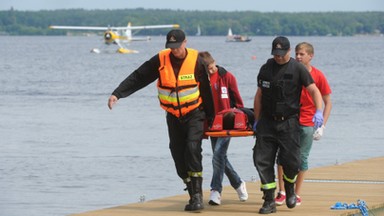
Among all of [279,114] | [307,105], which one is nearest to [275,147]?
[279,114]

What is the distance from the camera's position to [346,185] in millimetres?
13031

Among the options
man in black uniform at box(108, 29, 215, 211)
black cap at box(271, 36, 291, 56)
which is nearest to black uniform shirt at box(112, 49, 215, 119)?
man in black uniform at box(108, 29, 215, 211)

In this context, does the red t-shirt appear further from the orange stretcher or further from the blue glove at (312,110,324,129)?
the orange stretcher

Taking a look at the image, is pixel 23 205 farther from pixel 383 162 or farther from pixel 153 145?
pixel 153 145

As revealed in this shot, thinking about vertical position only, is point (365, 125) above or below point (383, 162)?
below

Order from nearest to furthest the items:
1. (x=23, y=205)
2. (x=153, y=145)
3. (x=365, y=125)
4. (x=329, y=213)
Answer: (x=329, y=213) < (x=23, y=205) < (x=153, y=145) < (x=365, y=125)

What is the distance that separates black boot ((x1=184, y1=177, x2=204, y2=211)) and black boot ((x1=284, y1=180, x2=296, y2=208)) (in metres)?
0.82

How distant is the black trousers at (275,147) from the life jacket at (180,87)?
68cm

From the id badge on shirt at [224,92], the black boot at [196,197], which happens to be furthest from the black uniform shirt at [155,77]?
the black boot at [196,197]

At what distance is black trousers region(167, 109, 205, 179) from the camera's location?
1057cm

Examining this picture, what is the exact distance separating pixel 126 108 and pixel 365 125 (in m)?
8.80

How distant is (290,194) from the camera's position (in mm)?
10695

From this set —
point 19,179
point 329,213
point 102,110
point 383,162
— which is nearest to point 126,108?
point 102,110

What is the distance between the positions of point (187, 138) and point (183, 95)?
42cm
